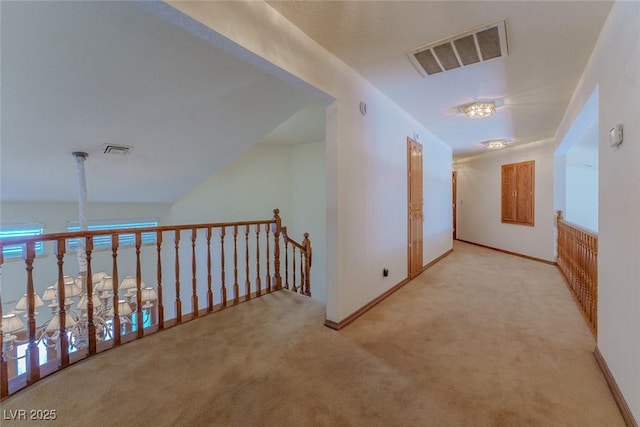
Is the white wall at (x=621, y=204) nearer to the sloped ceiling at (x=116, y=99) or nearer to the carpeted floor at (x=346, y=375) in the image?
the carpeted floor at (x=346, y=375)

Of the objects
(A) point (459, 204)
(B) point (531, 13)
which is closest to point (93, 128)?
(B) point (531, 13)

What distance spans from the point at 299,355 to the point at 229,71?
7.85ft

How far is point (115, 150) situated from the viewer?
299cm

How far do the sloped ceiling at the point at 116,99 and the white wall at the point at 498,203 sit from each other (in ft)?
15.9

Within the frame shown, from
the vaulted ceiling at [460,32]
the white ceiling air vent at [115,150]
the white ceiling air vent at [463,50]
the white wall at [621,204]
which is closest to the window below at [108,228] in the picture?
the white ceiling air vent at [115,150]

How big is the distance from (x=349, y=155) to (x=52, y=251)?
5.04 metres

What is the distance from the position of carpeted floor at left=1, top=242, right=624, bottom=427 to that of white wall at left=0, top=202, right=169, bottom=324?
3.30m

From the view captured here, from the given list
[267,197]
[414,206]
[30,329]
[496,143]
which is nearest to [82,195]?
[30,329]

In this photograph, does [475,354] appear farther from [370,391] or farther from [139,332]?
[139,332]

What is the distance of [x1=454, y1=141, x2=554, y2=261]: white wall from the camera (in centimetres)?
508

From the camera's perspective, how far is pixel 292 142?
533cm

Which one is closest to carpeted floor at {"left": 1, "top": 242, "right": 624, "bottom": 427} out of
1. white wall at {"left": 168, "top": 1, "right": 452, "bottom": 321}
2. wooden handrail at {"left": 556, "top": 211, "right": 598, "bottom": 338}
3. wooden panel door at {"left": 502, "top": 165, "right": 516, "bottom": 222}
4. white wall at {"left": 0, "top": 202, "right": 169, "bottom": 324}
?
wooden handrail at {"left": 556, "top": 211, "right": 598, "bottom": 338}

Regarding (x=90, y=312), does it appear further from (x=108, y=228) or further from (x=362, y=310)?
(x=108, y=228)

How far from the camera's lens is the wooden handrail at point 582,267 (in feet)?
7.77
